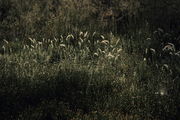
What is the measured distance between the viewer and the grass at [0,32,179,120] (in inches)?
245

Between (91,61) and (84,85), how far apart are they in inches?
34.4

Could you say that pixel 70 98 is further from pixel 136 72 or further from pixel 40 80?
pixel 136 72

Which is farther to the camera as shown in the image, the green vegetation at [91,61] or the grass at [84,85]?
the green vegetation at [91,61]

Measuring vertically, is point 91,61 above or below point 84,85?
above

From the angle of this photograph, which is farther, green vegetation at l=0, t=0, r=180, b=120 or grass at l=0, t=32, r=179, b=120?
green vegetation at l=0, t=0, r=180, b=120

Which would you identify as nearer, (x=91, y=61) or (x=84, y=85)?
(x=84, y=85)

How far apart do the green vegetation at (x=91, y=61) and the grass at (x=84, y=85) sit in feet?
0.05

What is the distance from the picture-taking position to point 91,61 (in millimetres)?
7707

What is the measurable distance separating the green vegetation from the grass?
0.02 meters

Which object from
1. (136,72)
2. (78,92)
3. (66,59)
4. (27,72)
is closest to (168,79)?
(136,72)

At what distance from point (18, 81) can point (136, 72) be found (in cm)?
206

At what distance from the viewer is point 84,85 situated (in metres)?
6.94

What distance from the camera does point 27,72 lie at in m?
7.45

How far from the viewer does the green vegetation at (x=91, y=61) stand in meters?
6.33
